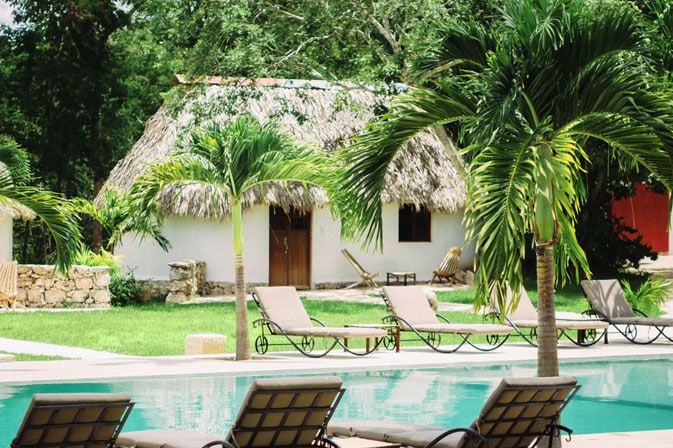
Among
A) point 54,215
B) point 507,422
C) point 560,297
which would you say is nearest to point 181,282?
point 560,297

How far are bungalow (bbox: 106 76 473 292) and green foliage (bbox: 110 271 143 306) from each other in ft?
6.42

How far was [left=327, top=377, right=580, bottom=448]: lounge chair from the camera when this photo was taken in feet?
21.1

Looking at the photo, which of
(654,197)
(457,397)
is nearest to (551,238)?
(457,397)

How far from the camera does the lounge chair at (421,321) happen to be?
15109 mm

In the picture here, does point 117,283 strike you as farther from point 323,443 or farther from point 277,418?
point 277,418

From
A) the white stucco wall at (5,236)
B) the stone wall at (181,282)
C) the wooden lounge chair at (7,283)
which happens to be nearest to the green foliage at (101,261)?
the stone wall at (181,282)

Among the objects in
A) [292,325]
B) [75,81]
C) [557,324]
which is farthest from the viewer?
[75,81]

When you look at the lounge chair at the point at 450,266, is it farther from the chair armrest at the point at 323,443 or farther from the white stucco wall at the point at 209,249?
the chair armrest at the point at 323,443

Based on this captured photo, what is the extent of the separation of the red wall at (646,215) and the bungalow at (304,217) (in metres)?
7.19

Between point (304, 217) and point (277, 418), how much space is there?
20.9m

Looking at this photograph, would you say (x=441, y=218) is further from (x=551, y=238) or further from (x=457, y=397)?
(x=551, y=238)

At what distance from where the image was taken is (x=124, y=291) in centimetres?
2306

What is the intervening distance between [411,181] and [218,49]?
7475 millimetres

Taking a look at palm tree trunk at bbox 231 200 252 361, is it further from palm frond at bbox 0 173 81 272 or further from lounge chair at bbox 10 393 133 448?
lounge chair at bbox 10 393 133 448
